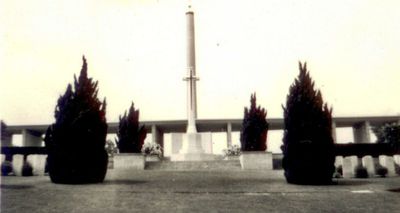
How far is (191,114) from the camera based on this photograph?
34031mm

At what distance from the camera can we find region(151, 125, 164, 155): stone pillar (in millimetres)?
42844

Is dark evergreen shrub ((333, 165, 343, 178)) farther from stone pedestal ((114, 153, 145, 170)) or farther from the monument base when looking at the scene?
the monument base

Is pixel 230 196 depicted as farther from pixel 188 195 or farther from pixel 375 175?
pixel 375 175

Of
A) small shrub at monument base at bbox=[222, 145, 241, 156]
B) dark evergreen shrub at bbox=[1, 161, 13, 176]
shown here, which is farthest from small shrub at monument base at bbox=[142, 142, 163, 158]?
dark evergreen shrub at bbox=[1, 161, 13, 176]

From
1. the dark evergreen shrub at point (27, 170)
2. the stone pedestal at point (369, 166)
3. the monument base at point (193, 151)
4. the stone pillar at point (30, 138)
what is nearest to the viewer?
the dark evergreen shrub at point (27, 170)

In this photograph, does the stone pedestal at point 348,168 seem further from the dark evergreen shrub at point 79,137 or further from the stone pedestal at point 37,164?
the stone pedestal at point 37,164

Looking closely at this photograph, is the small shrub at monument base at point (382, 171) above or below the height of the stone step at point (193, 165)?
below

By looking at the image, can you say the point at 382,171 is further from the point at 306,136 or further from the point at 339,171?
the point at 306,136

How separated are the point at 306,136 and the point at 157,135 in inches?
1283

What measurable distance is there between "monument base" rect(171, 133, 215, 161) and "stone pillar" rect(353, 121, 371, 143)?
19.0 meters

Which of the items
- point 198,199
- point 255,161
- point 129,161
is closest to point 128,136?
point 129,161

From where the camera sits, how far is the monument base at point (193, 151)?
32.3m

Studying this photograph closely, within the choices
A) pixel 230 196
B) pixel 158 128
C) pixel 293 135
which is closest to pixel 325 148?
pixel 293 135

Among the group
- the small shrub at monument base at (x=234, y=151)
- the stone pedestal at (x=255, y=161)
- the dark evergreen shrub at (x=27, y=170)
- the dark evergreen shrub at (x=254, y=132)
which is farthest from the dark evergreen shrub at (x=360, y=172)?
the dark evergreen shrub at (x=27, y=170)
